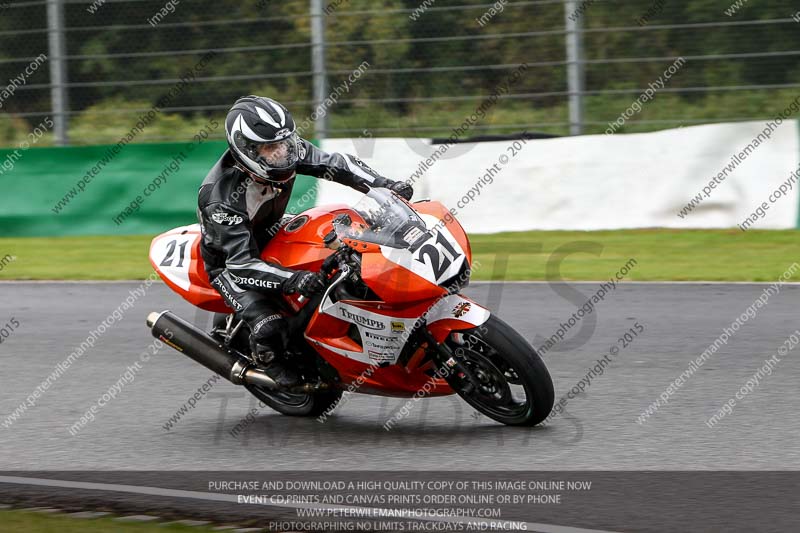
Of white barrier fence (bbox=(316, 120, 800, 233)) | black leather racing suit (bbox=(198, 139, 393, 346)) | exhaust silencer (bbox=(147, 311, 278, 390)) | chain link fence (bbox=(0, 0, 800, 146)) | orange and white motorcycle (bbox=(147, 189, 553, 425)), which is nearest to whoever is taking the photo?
orange and white motorcycle (bbox=(147, 189, 553, 425))

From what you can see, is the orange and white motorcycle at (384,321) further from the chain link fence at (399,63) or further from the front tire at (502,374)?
the chain link fence at (399,63)

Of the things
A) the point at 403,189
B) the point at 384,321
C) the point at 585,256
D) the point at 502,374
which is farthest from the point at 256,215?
the point at 585,256

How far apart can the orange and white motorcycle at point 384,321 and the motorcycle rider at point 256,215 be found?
4.2 inches

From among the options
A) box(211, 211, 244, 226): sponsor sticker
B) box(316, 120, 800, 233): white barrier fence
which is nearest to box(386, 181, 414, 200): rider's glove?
box(211, 211, 244, 226): sponsor sticker

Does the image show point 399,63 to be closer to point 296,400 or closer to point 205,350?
point 296,400

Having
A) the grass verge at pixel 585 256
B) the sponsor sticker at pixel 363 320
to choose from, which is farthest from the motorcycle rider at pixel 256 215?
the grass verge at pixel 585 256

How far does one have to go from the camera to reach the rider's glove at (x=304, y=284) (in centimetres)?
594

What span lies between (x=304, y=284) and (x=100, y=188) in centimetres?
936

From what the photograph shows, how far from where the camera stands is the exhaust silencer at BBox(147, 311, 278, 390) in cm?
662

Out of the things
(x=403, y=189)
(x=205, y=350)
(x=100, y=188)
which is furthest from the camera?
(x=100, y=188)

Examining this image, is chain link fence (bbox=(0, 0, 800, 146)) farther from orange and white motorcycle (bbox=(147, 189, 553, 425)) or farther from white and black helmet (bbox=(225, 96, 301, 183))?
white and black helmet (bbox=(225, 96, 301, 183))

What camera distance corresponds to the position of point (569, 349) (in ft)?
27.7

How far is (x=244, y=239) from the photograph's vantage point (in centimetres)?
626

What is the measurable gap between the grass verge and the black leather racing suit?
499 cm
